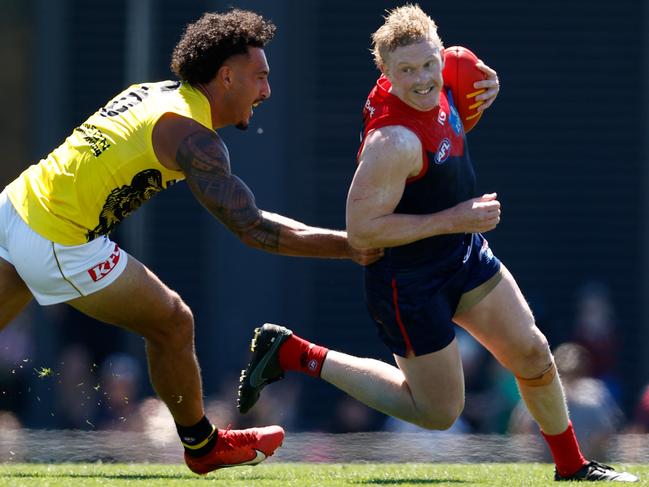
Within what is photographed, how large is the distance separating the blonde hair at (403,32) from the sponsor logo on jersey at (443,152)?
13.9 inches

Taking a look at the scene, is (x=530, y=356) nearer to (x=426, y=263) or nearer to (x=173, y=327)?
(x=426, y=263)

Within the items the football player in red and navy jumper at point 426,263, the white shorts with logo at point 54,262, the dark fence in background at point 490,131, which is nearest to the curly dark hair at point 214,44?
the football player in red and navy jumper at point 426,263

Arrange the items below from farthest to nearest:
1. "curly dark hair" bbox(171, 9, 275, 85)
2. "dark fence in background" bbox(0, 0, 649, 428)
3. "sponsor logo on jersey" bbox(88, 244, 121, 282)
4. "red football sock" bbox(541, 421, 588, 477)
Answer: "dark fence in background" bbox(0, 0, 649, 428), "red football sock" bbox(541, 421, 588, 477), "curly dark hair" bbox(171, 9, 275, 85), "sponsor logo on jersey" bbox(88, 244, 121, 282)

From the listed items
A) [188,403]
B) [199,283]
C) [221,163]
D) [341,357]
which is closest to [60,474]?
[188,403]

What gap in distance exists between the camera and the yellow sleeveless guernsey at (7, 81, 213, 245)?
599 cm

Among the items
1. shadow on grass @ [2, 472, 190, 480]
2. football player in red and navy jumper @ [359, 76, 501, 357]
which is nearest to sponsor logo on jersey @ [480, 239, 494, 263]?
football player in red and navy jumper @ [359, 76, 501, 357]

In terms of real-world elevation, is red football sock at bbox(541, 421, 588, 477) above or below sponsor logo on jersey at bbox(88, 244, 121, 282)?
below

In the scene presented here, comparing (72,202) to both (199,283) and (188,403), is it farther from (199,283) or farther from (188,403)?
(199,283)

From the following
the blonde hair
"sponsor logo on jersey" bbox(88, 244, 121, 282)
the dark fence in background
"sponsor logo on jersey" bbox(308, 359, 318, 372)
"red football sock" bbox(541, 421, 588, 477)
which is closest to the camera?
the blonde hair

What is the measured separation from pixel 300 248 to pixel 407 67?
2.46ft

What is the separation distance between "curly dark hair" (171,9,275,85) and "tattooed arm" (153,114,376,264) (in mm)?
333

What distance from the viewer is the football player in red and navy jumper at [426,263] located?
19.4 feet

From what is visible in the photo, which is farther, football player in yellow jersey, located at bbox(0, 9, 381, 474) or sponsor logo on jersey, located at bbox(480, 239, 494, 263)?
sponsor logo on jersey, located at bbox(480, 239, 494, 263)

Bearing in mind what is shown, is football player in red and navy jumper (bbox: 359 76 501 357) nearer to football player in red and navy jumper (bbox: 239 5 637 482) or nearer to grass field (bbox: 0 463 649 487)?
football player in red and navy jumper (bbox: 239 5 637 482)
